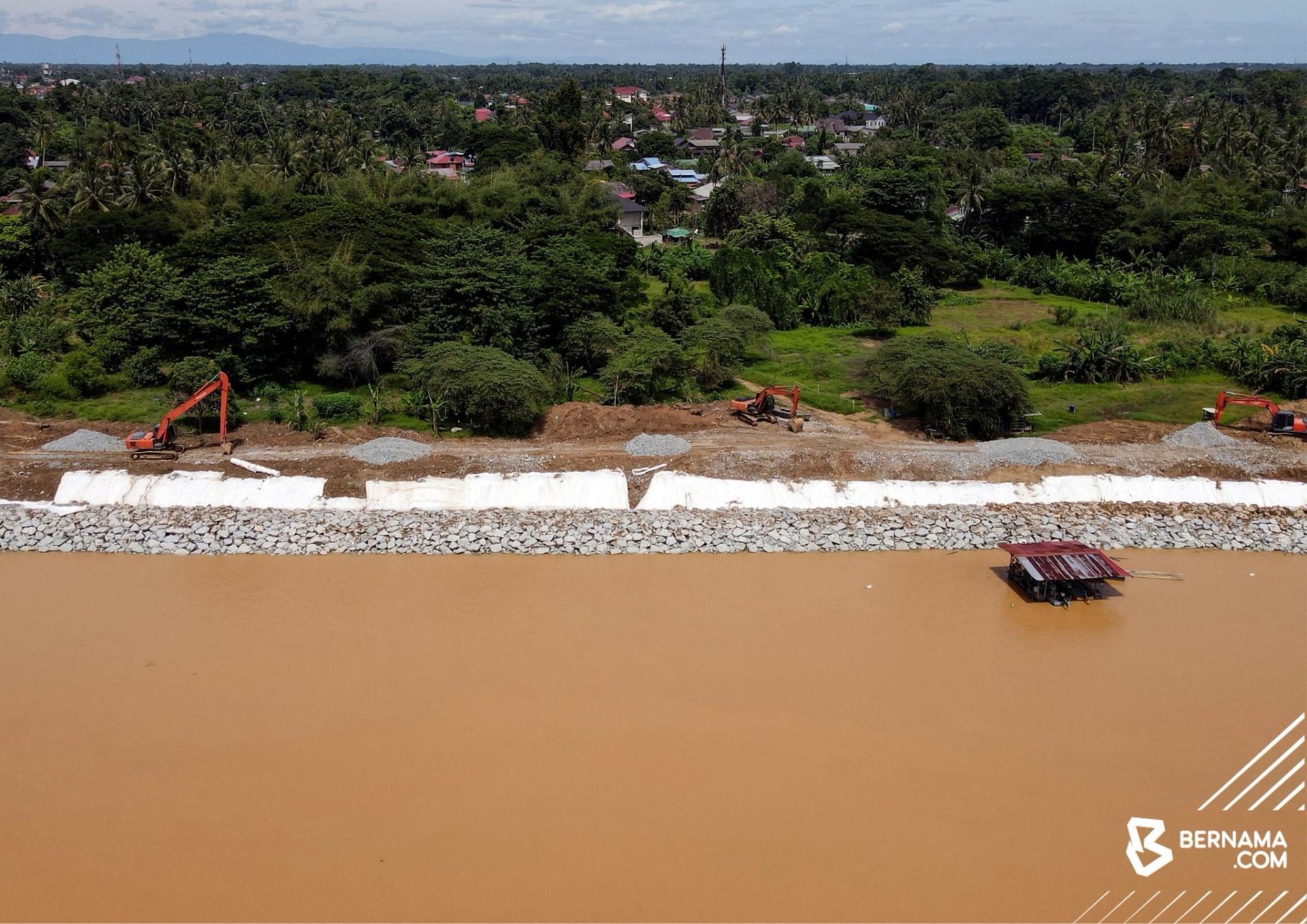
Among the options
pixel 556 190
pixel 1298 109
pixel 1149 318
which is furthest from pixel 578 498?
pixel 1298 109

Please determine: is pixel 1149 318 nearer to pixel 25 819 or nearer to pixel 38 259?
pixel 25 819

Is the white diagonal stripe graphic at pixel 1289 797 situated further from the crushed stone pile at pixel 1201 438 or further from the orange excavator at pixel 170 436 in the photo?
the orange excavator at pixel 170 436

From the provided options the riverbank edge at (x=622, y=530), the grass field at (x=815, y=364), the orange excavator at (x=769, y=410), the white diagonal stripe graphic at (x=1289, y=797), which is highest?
the orange excavator at (x=769, y=410)

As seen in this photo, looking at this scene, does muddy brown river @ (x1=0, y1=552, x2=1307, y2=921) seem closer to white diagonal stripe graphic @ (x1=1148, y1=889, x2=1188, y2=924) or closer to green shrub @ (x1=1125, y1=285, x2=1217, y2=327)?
white diagonal stripe graphic @ (x1=1148, y1=889, x2=1188, y2=924)

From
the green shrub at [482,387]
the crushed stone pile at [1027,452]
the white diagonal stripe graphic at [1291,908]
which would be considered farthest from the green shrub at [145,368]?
the white diagonal stripe graphic at [1291,908]

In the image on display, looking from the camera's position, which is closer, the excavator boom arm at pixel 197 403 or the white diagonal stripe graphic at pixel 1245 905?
the white diagonal stripe graphic at pixel 1245 905

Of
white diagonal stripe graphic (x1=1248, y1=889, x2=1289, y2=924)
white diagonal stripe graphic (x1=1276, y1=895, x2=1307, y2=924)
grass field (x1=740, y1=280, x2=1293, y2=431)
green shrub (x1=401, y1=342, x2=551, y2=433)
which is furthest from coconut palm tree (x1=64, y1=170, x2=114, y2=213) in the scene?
white diagonal stripe graphic (x1=1276, y1=895, x2=1307, y2=924)
